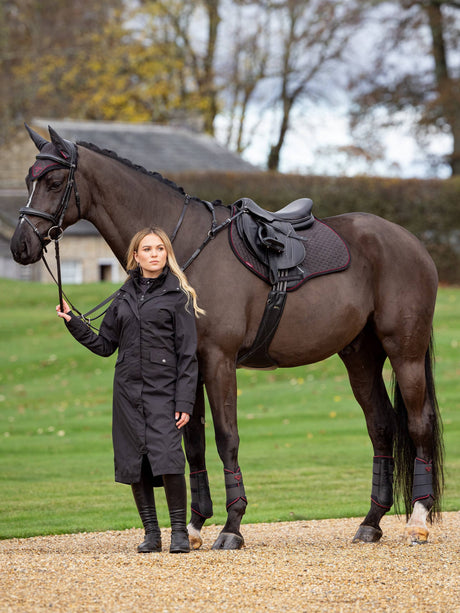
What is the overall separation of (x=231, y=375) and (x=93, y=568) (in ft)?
4.43

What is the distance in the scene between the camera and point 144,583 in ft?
13.9

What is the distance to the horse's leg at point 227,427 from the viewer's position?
5145 mm

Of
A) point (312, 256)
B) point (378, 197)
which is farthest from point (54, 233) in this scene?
point (378, 197)

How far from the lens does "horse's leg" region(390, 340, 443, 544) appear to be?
18.9 ft

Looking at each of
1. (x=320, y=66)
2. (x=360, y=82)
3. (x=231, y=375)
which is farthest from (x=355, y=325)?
(x=320, y=66)

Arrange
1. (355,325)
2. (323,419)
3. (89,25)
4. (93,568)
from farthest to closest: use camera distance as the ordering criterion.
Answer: (89,25)
(323,419)
(355,325)
(93,568)

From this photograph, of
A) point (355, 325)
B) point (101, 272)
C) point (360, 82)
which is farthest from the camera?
point (360, 82)

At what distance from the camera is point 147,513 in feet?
16.6

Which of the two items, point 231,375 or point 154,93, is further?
point 154,93

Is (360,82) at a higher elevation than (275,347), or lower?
higher

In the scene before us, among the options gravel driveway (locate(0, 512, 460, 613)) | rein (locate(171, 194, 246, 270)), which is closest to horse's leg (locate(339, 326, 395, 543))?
gravel driveway (locate(0, 512, 460, 613))

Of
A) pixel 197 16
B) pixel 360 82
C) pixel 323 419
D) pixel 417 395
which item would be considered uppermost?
pixel 197 16

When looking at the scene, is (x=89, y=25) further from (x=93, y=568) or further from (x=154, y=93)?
(x=93, y=568)

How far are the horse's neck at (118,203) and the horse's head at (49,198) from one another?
11 cm
